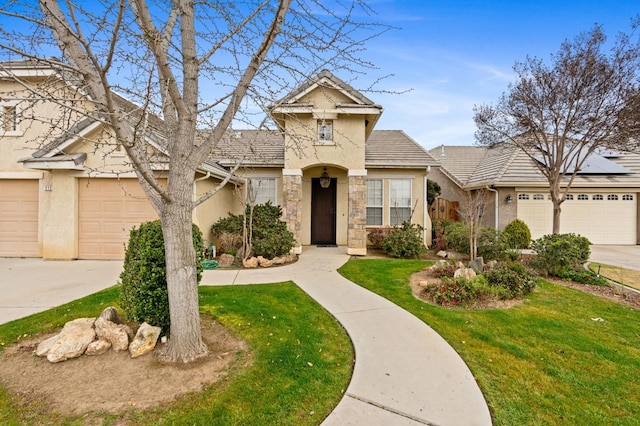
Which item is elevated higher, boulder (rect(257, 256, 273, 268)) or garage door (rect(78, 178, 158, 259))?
garage door (rect(78, 178, 158, 259))

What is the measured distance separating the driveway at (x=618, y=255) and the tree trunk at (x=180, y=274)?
39.5 feet

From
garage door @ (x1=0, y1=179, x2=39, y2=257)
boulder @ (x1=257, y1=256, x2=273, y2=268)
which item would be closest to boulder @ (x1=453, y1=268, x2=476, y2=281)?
boulder @ (x1=257, y1=256, x2=273, y2=268)

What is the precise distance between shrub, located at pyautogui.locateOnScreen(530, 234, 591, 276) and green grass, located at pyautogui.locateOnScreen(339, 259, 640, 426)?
1.26 meters

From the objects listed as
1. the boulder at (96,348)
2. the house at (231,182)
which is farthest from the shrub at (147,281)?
the house at (231,182)

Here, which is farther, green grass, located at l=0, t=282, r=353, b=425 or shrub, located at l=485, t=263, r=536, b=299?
shrub, located at l=485, t=263, r=536, b=299

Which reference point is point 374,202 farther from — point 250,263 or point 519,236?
point 519,236

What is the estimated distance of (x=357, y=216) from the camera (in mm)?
10500

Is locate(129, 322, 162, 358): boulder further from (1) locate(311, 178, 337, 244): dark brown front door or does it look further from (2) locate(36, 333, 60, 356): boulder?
(1) locate(311, 178, 337, 244): dark brown front door

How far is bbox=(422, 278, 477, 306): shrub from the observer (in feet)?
19.0

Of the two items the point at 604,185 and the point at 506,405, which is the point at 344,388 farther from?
the point at 604,185

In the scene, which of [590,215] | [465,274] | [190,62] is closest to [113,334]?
[190,62]

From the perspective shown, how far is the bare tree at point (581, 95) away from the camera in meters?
8.78

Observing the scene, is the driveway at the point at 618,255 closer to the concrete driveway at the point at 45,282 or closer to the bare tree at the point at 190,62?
the bare tree at the point at 190,62

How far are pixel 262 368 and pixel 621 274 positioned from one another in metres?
9.91
